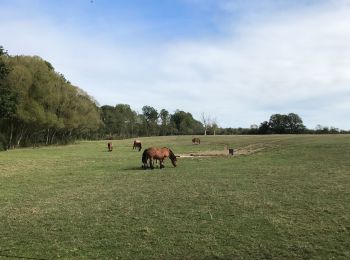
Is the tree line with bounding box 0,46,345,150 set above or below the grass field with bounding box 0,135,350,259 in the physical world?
above

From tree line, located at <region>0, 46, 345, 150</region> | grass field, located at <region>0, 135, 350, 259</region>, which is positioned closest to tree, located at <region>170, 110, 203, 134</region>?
tree line, located at <region>0, 46, 345, 150</region>

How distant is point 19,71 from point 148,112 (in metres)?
124

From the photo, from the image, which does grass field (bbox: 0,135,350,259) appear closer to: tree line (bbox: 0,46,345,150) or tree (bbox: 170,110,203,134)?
tree line (bbox: 0,46,345,150)

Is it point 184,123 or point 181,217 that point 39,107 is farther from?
point 184,123

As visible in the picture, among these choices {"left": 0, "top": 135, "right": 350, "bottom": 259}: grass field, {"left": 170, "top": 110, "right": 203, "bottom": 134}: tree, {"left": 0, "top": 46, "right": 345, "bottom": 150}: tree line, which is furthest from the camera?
{"left": 170, "top": 110, "right": 203, "bottom": 134}: tree

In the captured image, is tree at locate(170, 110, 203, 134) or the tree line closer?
the tree line

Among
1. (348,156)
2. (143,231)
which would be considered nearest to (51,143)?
(348,156)

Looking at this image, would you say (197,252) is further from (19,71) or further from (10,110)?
(19,71)

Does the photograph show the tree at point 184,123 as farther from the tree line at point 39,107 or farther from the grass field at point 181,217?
the grass field at point 181,217

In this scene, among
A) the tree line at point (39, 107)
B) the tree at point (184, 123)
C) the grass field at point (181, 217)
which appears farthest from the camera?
the tree at point (184, 123)

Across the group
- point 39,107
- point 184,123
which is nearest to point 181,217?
point 39,107

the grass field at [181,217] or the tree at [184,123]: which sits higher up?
the tree at [184,123]

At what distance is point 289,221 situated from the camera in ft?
40.7

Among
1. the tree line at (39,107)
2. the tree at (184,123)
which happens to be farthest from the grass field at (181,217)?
the tree at (184,123)
